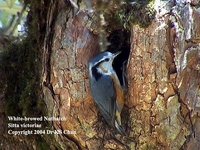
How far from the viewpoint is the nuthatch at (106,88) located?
1581mm

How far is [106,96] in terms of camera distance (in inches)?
62.4

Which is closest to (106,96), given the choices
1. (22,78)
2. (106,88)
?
(106,88)

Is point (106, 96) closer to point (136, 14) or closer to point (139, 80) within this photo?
point (139, 80)

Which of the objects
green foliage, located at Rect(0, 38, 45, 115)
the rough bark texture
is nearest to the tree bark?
the rough bark texture

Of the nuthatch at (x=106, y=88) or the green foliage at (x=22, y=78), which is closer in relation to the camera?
the nuthatch at (x=106, y=88)

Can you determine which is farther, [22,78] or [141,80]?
[22,78]

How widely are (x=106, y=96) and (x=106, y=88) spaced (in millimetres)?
28

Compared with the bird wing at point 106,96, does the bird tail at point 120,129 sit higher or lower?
lower

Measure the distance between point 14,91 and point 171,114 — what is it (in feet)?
2.21

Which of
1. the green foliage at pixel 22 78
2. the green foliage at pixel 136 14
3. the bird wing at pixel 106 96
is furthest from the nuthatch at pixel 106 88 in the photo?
the green foliage at pixel 22 78

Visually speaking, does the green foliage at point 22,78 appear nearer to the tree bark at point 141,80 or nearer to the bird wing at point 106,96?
the tree bark at point 141,80

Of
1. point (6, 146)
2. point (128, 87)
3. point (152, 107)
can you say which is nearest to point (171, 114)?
point (152, 107)

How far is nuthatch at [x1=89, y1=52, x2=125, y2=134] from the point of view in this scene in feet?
5.19

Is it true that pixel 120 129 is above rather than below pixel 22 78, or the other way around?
below
